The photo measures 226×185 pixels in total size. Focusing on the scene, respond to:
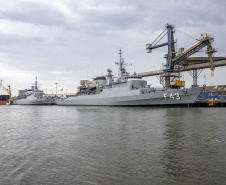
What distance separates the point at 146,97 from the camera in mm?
33875

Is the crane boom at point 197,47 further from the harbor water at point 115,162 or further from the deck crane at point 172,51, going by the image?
the harbor water at point 115,162

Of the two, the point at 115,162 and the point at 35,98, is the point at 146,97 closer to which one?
the point at 115,162

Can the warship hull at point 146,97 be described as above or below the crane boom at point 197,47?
below

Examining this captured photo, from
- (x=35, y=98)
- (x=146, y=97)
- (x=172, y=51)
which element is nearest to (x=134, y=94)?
(x=146, y=97)

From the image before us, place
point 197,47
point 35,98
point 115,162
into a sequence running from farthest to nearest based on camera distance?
point 35,98 < point 197,47 < point 115,162

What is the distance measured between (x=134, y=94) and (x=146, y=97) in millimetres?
2771

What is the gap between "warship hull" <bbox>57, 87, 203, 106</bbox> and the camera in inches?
1256

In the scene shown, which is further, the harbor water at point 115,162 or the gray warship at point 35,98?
the gray warship at point 35,98

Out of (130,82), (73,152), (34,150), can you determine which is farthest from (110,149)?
(130,82)

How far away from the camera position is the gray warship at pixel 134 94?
32.1m

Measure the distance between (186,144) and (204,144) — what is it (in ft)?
2.13

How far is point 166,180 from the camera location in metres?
4.38

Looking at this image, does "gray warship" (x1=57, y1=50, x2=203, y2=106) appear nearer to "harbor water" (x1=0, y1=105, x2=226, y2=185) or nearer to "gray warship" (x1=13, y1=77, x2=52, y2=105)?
"harbor water" (x1=0, y1=105, x2=226, y2=185)

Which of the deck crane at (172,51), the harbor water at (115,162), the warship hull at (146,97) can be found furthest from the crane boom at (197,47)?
the harbor water at (115,162)
